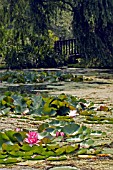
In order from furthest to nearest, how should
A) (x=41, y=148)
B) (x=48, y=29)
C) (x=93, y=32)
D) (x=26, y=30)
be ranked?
(x=48, y=29) → (x=26, y=30) → (x=93, y=32) → (x=41, y=148)

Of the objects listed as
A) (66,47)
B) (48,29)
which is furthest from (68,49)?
(48,29)

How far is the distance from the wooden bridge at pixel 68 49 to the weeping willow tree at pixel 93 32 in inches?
108

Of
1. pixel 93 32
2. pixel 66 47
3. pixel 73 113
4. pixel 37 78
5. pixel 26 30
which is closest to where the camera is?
pixel 73 113

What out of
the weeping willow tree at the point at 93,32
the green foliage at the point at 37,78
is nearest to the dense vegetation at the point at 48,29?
the weeping willow tree at the point at 93,32

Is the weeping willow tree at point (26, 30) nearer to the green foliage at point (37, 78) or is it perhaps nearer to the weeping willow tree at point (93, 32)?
the weeping willow tree at point (93, 32)

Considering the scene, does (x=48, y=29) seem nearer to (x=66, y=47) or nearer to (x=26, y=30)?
(x=26, y=30)

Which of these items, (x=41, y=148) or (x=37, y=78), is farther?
(x=37, y=78)

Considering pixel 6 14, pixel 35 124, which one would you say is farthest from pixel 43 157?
pixel 6 14

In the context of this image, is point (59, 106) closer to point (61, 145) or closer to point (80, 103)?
point (80, 103)

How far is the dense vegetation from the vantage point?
1045 centimetres

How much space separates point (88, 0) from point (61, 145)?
7.93 metres

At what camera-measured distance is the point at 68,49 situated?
49.6ft

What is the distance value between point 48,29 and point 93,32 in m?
1.46

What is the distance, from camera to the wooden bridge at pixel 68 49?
→ 1375 cm
